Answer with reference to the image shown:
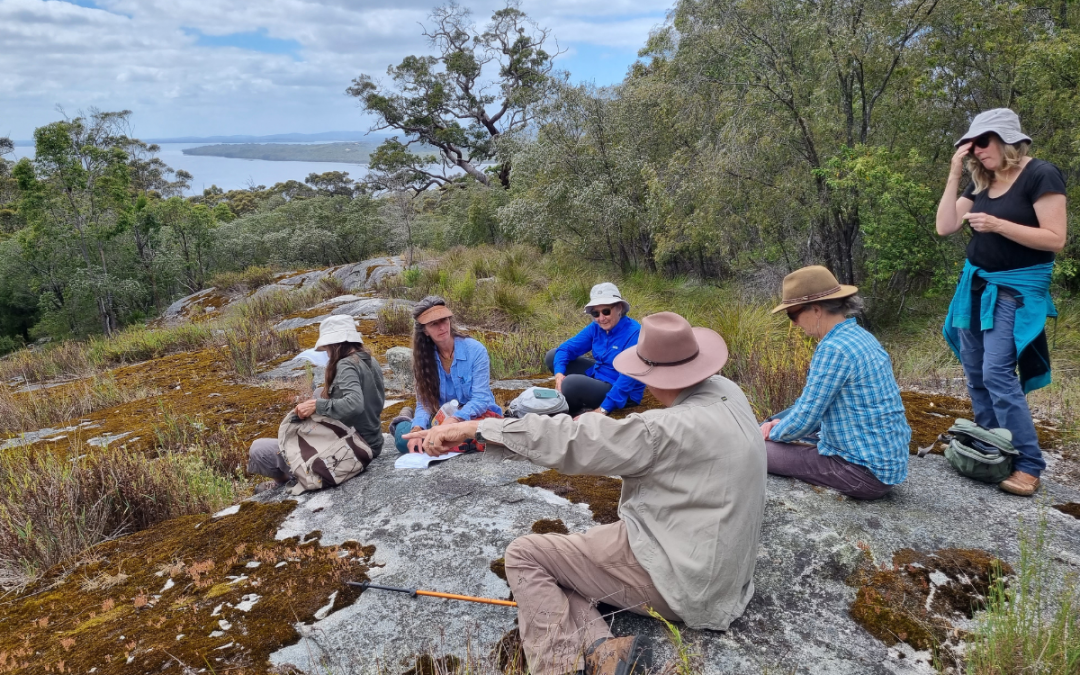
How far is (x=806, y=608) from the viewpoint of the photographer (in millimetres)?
2273

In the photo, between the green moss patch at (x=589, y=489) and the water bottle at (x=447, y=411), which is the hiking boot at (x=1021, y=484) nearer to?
the green moss patch at (x=589, y=489)

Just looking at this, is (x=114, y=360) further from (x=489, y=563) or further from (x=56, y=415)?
(x=489, y=563)

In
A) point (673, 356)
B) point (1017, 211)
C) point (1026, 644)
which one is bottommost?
point (1026, 644)

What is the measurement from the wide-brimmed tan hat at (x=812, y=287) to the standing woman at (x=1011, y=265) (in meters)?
0.79

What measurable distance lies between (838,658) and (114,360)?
11890mm

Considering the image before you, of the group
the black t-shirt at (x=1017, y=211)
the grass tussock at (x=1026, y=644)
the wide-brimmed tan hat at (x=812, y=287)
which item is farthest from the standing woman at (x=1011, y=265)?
the grass tussock at (x=1026, y=644)

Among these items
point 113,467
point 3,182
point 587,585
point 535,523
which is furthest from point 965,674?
point 3,182

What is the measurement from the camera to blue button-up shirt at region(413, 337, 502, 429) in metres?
4.11

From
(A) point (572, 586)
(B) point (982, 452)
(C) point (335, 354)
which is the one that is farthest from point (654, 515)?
(C) point (335, 354)

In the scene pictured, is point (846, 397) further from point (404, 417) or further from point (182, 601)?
point (182, 601)

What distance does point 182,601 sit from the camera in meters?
2.57

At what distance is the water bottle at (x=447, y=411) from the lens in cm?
400

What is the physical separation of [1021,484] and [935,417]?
127 cm

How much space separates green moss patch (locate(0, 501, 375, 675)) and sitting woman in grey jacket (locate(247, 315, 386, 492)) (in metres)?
0.48
